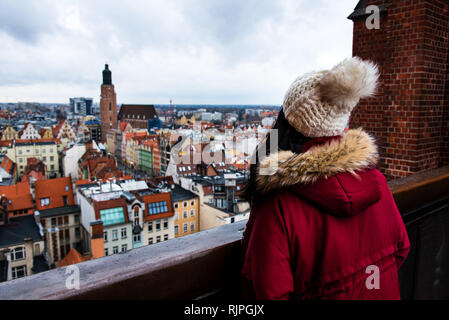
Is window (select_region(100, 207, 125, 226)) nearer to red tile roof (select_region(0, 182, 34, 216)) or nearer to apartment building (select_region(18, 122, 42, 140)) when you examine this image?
red tile roof (select_region(0, 182, 34, 216))

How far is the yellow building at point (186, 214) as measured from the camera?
61.2 feet

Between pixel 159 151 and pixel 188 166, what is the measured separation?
37.6 ft

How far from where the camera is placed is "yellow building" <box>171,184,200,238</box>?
734 inches

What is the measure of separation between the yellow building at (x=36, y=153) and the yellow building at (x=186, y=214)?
80.9 ft

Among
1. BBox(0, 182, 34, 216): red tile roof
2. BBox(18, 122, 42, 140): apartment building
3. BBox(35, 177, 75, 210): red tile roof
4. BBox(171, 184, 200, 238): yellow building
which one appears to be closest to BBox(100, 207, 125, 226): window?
BBox(171, 184, 200, 238): yellow building

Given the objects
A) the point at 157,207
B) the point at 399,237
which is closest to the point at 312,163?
the point at 399,237

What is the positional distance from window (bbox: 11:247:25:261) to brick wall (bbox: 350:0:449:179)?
14.5 meters

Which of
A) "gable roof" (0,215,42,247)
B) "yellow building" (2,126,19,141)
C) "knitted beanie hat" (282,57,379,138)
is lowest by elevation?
"gable roof" (0,215,42,247)

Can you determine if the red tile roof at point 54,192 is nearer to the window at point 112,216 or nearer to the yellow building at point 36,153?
the window at point 112,216
